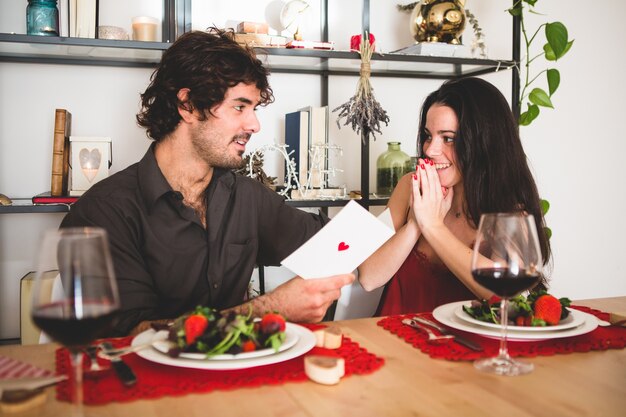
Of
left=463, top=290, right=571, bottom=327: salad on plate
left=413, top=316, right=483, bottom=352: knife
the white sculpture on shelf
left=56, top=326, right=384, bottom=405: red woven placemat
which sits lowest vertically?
left=56, top=326, right=384, bottom=405: red woven placemat

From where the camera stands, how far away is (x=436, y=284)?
1.98m

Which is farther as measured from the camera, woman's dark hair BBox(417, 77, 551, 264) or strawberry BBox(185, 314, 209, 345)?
woman's dark hair BBox(417, 77, 551, 264)

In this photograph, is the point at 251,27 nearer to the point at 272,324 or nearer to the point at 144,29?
the point at 144,29

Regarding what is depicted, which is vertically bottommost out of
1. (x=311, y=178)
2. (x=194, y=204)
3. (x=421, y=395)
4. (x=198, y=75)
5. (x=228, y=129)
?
(x=421, y=395)

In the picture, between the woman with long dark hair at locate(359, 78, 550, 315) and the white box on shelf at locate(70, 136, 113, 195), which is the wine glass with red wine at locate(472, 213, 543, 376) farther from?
the white box on shelf at locate(70, 136, 113, 195)

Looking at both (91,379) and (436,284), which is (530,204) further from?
(91,379)

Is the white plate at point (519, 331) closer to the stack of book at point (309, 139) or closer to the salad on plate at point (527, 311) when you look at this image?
the salad on plate at point (527, 311)

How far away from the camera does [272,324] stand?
3.54 ft

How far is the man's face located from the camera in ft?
6.22

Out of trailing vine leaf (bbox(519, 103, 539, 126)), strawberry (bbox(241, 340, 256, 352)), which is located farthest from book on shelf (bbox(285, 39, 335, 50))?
strawberry (bbox(241, 340, 256, 352))

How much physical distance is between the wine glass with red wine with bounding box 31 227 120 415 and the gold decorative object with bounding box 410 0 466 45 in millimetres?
2186

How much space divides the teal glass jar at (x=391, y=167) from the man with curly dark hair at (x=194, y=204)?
617mm

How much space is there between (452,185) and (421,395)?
1195 millimetres

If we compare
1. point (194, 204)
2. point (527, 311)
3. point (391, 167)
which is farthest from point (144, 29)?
point (527, 311)
